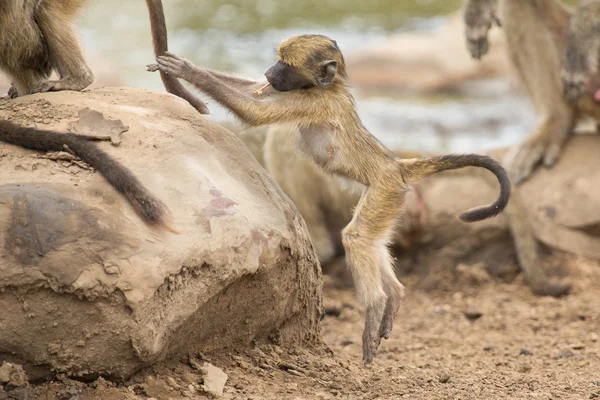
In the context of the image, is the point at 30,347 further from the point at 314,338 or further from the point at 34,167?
the point at 314,338

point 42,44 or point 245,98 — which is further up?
point 42,44

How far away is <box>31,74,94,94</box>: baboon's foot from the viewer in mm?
3865

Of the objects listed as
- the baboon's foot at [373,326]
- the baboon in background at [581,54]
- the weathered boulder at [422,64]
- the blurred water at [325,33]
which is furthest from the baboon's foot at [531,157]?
the weathered boulder at [422,64]

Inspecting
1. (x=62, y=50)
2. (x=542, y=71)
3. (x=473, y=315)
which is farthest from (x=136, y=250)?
(x=542, y=71)

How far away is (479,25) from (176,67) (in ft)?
10.6

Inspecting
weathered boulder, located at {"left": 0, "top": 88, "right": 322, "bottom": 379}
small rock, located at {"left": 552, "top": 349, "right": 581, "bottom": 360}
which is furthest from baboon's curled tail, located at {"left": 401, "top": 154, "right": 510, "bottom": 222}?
small rock, located at {"left": 552, "top": 349, "right": 581, "bottom": 360}

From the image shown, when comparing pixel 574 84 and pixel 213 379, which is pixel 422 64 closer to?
pixel 574 84

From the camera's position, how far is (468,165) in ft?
13.7

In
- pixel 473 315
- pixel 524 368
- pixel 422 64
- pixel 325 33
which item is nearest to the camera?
Answer: pixel 524 368

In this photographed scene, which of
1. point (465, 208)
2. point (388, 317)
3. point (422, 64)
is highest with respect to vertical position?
point (388, 317)

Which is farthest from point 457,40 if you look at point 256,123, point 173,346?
point 173,346

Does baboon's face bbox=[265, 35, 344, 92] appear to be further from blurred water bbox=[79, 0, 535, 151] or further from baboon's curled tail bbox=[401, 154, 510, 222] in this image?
blurred water bbox=[79, 0, 535, 151]

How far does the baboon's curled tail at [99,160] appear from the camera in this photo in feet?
10.3

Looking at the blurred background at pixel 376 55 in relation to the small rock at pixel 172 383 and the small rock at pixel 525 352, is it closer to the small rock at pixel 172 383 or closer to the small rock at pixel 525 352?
the small rock at pixel 525 352
